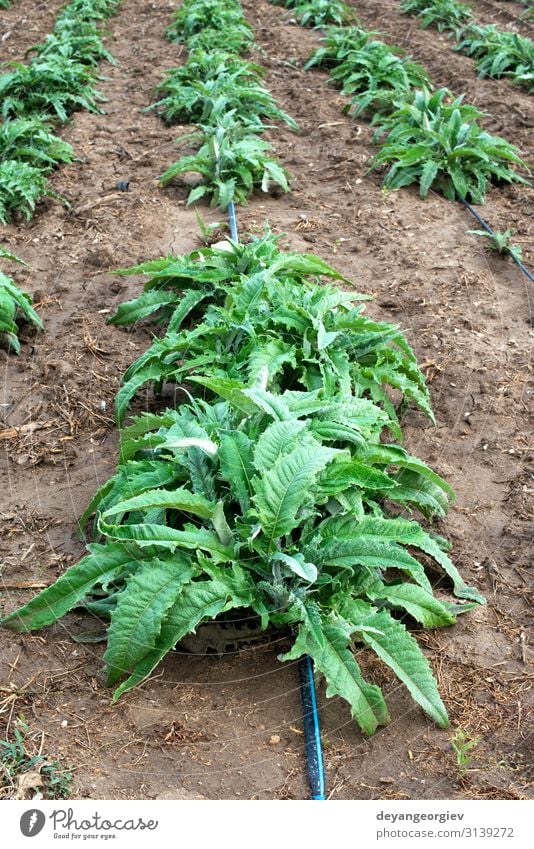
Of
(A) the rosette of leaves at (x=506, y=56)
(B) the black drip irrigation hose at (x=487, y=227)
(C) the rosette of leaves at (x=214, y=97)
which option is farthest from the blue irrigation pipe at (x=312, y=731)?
(A) the rosette of leaves at (x=506, y=56)

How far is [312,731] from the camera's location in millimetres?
2734

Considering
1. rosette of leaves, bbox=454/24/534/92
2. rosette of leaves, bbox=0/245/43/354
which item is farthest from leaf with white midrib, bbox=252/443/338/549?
rosette of leaves, bbox=454/24/534/92

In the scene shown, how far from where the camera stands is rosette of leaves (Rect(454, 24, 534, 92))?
8281 millimetres

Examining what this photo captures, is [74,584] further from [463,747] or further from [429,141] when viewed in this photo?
[429,141]

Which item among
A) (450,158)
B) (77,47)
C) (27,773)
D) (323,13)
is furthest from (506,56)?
(27,773)

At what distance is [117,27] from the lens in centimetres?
1073

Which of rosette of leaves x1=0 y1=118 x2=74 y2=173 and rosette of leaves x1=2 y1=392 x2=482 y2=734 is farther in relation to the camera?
rosette of leaves x1=0 y1=118 x2=74 y2=173

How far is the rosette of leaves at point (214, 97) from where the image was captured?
7.20 metres

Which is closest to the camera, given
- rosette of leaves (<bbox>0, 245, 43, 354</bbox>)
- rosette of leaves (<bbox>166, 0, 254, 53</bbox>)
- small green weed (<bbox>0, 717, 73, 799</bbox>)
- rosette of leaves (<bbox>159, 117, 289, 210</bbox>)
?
small green weed (<bbox>0, 717, 73, 799</bbox>)

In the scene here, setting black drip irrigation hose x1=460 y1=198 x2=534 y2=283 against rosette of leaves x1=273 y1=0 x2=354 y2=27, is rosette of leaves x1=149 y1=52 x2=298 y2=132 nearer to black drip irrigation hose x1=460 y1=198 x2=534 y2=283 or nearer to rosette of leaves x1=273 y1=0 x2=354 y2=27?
black drip irrigation hose x1=460 y1=198 x2=534 y2=283

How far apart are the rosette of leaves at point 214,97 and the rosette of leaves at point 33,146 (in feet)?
3.62

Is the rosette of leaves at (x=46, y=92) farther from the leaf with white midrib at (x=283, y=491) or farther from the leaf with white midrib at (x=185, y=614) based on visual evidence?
the leaf with white midrib at (x=185, y=614)

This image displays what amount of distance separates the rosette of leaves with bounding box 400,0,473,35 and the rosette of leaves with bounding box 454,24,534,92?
2.64 ft
